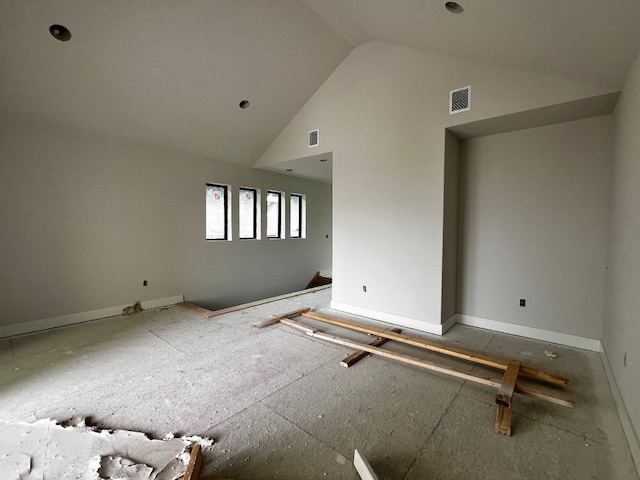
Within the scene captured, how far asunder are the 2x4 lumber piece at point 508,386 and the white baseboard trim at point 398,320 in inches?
43.1

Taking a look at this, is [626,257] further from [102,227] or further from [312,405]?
[102,227]

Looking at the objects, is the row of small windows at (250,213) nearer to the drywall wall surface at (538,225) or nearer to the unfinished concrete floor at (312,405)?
the unfinished concrete floor at (312,405)

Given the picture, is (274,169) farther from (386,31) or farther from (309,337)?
(309,337)

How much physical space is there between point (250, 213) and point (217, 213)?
2.52ft

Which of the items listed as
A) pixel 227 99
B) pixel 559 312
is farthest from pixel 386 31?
pixel 559 312

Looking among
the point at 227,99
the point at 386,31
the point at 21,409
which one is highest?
the point at 386,31

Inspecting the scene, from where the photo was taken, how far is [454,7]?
2299 millimetres

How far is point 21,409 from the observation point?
6.95 ft

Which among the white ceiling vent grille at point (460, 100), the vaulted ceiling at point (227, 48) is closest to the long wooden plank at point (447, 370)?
the vaulted ceiling at point (227, 48)

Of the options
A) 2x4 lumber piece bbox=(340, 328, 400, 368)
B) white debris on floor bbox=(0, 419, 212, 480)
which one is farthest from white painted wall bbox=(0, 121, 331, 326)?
2x4 lumber piece bbox=(340, 328, 400, 368)

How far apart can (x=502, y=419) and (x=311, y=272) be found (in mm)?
6028

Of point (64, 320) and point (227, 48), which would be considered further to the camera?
point (64, 320)

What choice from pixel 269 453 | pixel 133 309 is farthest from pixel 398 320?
pixel 133 309

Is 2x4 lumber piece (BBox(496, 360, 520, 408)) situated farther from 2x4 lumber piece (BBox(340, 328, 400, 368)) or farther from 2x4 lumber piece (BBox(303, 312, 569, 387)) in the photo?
2x4 lumber piece (BBox(340, 328, 400, 368))
